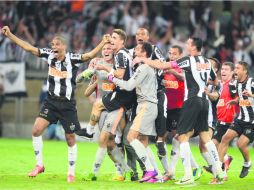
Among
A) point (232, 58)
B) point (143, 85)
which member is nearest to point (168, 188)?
point (143, 85)

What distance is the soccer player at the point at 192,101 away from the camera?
564 inches

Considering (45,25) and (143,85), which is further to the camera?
(45,25)

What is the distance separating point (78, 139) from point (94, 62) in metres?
Result: 14.0

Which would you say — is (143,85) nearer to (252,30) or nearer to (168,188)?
(168,188)

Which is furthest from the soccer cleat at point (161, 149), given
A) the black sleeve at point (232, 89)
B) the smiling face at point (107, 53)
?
the black sleeve at point (232, 89)

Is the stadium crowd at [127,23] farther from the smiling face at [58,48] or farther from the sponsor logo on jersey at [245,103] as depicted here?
the smiling face at [58,48]

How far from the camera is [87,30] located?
31203 mm

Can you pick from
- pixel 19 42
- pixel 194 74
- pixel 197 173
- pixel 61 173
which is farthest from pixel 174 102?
pixel 19 42

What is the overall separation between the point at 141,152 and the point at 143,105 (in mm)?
807

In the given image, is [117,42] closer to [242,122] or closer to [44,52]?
[44,52]

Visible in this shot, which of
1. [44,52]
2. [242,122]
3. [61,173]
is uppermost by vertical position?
[44,52]

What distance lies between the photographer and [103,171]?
17359 mm

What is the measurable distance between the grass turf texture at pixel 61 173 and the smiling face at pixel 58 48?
2.18 meters

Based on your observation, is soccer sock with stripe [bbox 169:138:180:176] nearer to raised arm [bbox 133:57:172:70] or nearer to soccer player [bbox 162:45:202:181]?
soccer player [bbox 162:45:202:181]
